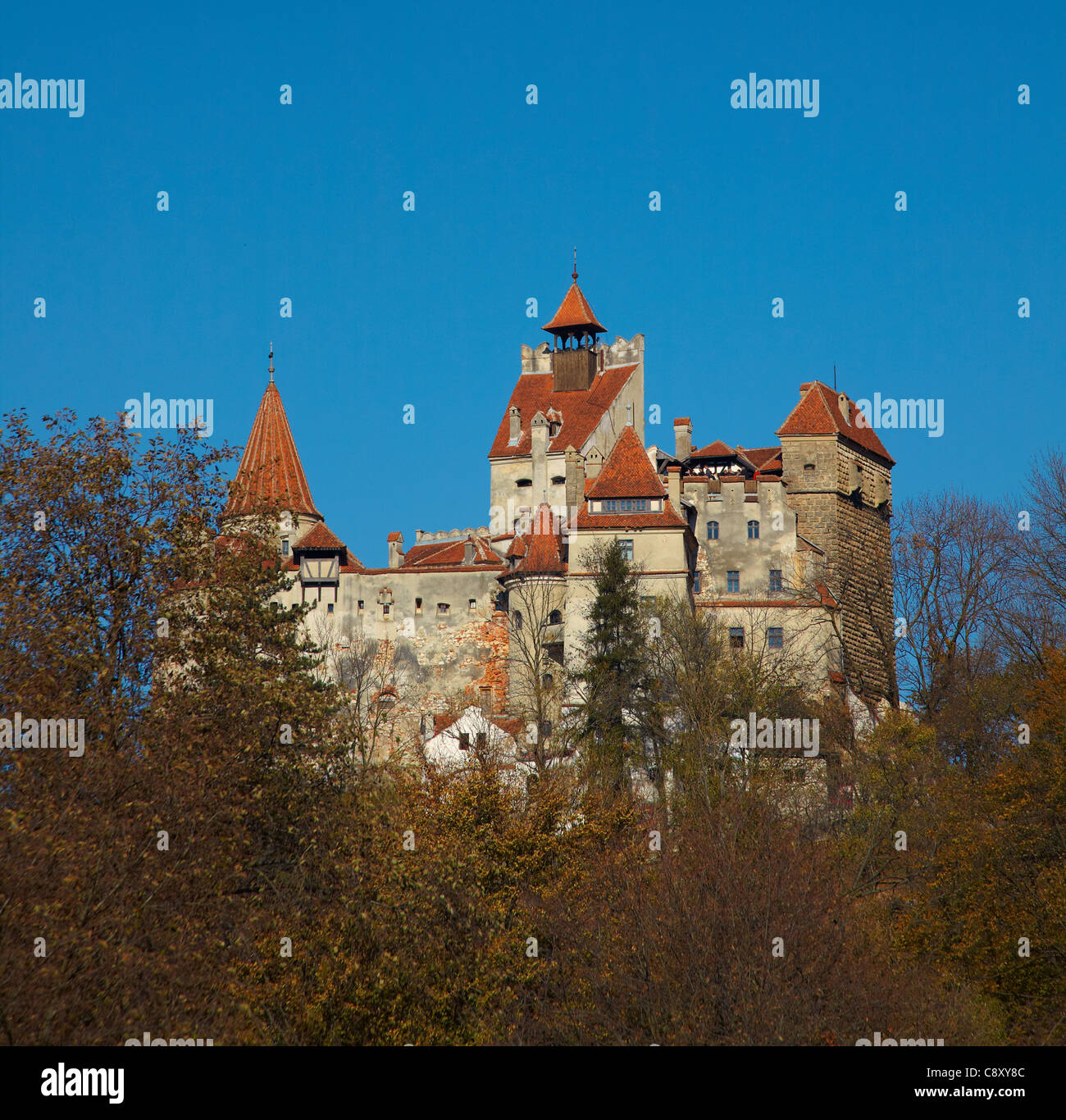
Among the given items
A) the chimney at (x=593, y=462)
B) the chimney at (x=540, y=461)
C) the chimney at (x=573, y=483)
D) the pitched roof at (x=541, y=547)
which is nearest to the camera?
the pitched roof at (x=541, y=547)

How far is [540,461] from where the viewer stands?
76688 mm

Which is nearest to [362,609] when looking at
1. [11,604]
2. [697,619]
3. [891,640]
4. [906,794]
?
[697,619]

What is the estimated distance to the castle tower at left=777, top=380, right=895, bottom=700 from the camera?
70.2 meters

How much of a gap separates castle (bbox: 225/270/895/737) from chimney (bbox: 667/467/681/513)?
0.31 feet

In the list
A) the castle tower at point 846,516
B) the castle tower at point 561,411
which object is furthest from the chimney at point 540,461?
the castle tower at point 846,516

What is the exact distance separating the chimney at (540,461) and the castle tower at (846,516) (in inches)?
413

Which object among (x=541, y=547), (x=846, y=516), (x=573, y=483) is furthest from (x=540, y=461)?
(x=846, y=516)

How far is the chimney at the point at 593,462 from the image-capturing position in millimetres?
74062

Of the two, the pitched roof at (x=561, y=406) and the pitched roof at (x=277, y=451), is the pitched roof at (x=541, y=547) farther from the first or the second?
the pitched roof at (x=277, y=451)

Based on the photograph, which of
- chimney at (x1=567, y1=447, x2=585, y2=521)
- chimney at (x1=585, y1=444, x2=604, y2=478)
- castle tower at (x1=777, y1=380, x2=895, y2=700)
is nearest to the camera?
castle tower at (x1=777, y1=380, x2=895, y2=700)

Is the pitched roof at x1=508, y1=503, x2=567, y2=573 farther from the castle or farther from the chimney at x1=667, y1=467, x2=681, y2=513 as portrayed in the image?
the chimney at x1=667, y1=467, x2=681, y2=513

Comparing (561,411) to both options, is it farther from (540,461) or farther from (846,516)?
(846,516)

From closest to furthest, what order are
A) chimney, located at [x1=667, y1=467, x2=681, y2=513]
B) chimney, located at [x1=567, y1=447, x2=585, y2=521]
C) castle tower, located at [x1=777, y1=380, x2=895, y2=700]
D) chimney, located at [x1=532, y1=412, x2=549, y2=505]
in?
chimney, located at [x1=667, y1=467, x2=681, y2=513], castle tower, located at [x1=777, y1=380, x2=895, y2=700], chimney, located at [x1=567, y1=447, x2=585, y2=521], chimney, located at [x1=532, y1=412, x2=549, y2=505]

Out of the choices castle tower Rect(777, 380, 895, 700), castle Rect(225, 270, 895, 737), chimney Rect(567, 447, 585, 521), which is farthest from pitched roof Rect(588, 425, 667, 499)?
castle tower Rect(777, 380, 895, 700)
